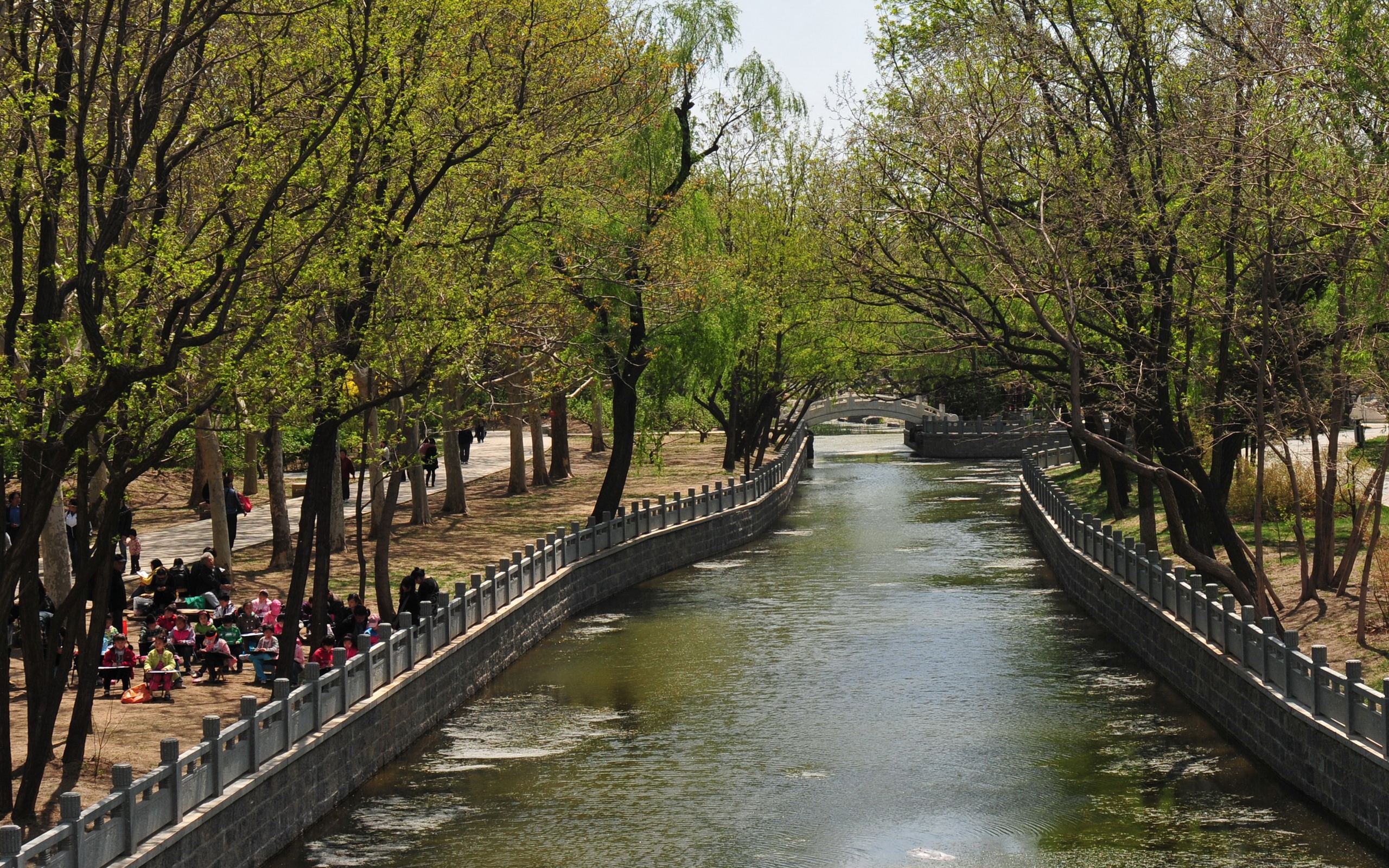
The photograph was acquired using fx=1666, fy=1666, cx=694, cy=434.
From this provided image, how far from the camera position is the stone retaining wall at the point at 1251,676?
16.5 m

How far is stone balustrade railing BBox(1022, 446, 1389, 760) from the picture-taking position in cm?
1647

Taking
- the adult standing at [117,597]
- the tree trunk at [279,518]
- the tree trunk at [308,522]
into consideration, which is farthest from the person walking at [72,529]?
the tree trunk at [279,518]

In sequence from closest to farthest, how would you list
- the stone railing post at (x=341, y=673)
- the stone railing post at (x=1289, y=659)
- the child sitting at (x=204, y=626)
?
1. the stone railing post at (x=1289, y=659)
2. the stone railing post at (x=341, y=673)
3. the child sitting at (x=204, y=626)

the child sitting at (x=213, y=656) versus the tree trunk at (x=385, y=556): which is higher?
the tree trunk at (x=385, y=556)

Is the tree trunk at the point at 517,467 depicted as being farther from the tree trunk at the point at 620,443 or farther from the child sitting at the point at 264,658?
the child sitting at the point at 264,658

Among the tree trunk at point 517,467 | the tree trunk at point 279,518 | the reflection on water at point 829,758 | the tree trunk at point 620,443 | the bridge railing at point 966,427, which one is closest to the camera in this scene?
the reflection on water at point 829,758

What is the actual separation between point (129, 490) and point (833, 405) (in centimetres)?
4498

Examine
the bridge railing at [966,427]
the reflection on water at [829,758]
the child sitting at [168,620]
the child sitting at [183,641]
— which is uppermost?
the bridge railing at [966,427]

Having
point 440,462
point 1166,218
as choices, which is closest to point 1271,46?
point 1166,218

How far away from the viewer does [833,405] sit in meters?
85.6

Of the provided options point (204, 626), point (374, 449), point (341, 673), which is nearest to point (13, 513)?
point (374, 449)

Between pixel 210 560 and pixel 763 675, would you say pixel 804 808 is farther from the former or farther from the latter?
pixel 210 560

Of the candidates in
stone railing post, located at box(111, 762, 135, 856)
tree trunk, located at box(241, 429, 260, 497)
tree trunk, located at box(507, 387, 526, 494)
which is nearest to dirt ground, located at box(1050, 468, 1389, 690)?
stone railing post, located at box(111, 762, 135, 856)

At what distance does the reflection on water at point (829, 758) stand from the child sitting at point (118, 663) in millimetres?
3443
